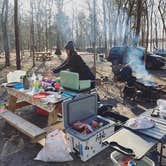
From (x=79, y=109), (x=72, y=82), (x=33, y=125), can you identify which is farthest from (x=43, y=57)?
(x=79, y=109)

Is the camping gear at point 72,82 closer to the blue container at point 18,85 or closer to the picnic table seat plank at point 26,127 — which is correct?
the blue container at point 18,85

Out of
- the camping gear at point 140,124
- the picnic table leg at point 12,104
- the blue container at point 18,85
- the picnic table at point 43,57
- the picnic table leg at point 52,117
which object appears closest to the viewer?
the camping gear at point 140,124

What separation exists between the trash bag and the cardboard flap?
0.76 ft

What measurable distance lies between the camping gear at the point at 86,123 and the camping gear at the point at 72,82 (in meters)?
0.87

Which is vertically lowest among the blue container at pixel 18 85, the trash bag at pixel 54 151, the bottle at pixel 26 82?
the trash bag at pixel 54 151

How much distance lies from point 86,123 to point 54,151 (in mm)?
638

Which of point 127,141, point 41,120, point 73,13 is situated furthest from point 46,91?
point 73,13

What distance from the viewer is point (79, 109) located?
332 cm

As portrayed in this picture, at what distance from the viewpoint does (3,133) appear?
4.01 m

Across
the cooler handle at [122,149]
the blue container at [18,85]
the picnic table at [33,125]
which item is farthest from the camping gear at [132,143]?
the blue container at [18,85]

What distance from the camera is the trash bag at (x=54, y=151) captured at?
3.05m

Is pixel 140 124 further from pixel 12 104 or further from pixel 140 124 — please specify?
pixel 12 104

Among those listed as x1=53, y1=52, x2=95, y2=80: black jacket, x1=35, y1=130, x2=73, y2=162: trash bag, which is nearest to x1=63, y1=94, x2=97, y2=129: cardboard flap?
x1=35, y1=130, x2=73, y2=162: trash bag

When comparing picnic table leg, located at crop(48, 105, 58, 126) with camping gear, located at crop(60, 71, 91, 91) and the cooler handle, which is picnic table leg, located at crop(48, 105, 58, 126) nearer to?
camping gear, located at crop(60, 71, 91, 91)
